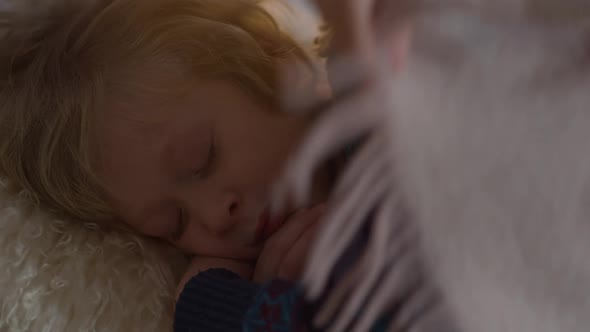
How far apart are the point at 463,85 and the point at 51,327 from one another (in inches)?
22.5

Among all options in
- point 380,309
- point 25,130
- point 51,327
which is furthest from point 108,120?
point 380,309

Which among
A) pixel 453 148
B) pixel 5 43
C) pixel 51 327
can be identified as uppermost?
pixel 453 148

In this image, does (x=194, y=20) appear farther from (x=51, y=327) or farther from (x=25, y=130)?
(x=51, y=327)

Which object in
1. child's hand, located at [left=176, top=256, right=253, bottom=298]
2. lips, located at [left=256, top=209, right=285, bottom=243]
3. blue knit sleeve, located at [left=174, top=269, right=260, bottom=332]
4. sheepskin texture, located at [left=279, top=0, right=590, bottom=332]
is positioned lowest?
child's hand, located at [left=176, top=256, right=253, bottom=298]

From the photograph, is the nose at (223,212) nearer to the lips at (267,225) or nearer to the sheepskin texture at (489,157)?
the lips at (267,225)

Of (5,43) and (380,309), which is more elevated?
(380,309)

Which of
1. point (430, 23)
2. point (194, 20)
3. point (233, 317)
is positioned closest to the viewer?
point (430, 23)

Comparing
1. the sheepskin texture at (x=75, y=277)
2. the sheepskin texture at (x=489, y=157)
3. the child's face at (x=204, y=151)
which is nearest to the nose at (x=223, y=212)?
the child's face at (x=204, y=151)

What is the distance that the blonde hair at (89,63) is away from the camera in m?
0.77

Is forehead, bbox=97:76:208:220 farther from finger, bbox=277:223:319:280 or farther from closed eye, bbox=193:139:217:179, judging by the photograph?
finger, bbox=277:223:319:280

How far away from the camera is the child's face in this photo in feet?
2.41

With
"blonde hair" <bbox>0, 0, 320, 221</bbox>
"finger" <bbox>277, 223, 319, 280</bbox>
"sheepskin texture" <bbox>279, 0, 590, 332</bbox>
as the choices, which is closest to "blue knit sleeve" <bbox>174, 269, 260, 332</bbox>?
"finger" <bbox>277, 223, 319, 280</bbox>

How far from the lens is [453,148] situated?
36 centimetres

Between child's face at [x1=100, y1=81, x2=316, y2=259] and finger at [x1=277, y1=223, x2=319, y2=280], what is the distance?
0.07m
